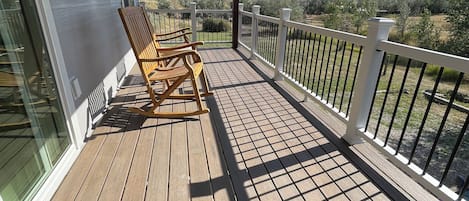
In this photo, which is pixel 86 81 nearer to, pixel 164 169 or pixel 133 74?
pixel 164 169

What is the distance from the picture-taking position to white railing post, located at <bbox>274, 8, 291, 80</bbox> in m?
3.42

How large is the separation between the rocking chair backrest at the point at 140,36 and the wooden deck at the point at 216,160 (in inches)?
20.7

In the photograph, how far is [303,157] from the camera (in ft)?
6.57

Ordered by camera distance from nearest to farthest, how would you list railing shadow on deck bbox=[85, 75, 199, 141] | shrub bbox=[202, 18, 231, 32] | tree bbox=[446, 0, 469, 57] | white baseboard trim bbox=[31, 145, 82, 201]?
white baseboard trim bbox=[31, 145, 82, 201] → railing shadow on deck bbox=[85, 75, 199, 141] → tree bbox=[446, 0, 469, 57] → shrub bbox=[202, 18, 231, 32]

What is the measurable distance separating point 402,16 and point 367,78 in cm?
1536

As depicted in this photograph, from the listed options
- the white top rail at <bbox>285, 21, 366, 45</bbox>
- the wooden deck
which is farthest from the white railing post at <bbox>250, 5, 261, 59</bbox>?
the wooden deck

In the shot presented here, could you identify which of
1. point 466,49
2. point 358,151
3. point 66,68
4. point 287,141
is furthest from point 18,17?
point 466,49

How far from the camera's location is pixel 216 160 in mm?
1942

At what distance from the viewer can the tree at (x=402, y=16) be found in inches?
551

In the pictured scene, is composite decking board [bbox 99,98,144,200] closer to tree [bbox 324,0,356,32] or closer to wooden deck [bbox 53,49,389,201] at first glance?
wooden deck [bbox 53,49,389,201]

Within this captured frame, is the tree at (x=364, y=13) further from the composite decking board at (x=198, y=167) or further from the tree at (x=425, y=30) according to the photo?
the composite decking board at (x=198, y=167)

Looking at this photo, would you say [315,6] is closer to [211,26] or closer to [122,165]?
[211,26]

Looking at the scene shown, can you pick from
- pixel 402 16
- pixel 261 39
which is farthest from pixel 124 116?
pixel 402 16

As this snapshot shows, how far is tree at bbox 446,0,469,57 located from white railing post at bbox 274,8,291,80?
9053 millimetres
